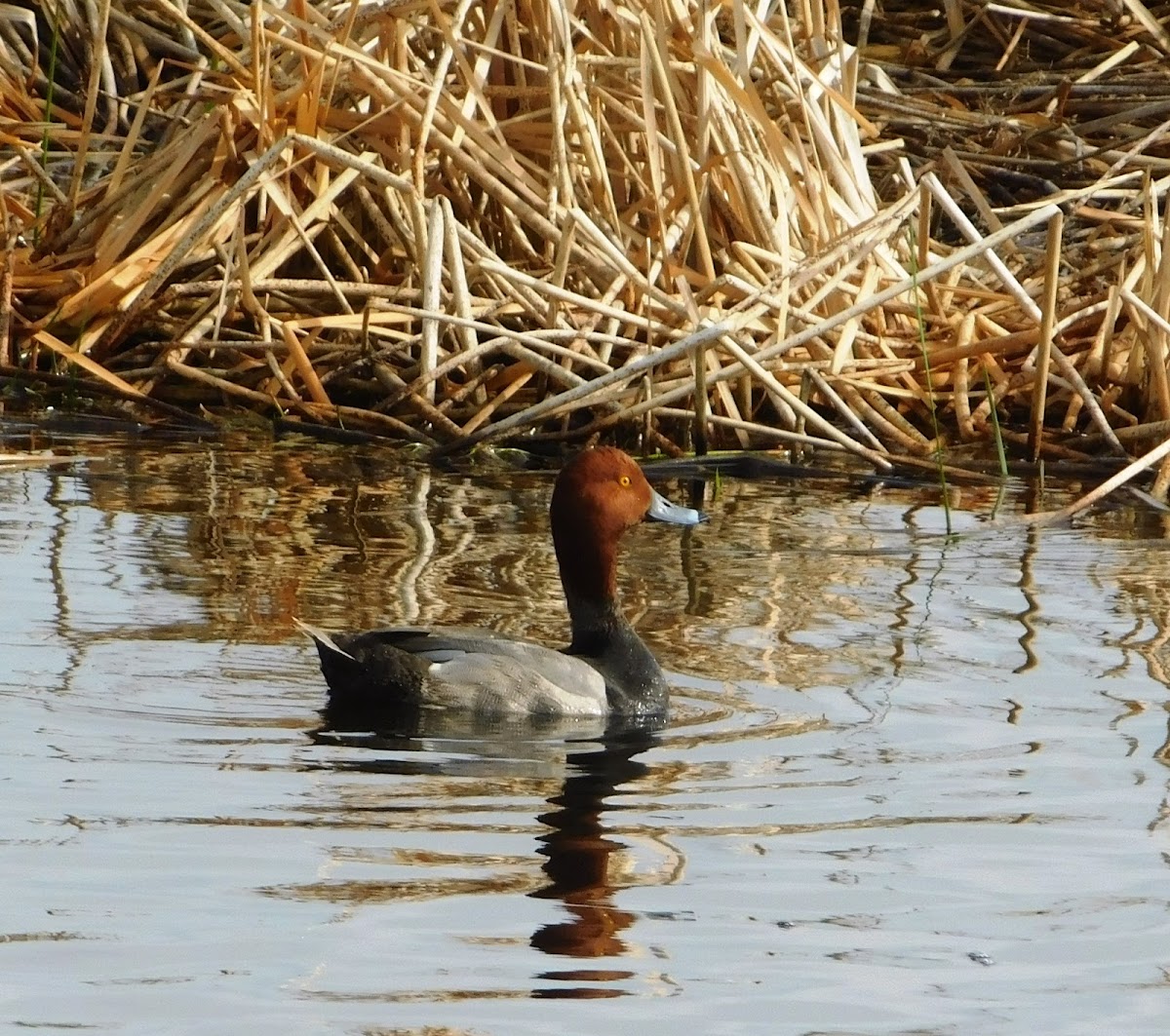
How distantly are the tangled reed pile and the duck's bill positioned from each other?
1.59 meters

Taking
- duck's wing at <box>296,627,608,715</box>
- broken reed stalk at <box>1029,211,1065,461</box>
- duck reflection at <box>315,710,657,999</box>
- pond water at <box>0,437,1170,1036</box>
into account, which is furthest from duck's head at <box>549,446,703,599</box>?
broken reed stalk at <box>1029,211,1065,461</box>

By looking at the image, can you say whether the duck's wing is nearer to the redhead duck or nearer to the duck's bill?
the redhead duck

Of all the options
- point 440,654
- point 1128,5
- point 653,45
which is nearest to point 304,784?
point 440,654

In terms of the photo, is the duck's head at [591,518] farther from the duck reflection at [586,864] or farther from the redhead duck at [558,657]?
the duck reflection at [586,864]

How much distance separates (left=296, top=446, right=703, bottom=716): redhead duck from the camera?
530 centimetres

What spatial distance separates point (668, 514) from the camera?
6.23 meters

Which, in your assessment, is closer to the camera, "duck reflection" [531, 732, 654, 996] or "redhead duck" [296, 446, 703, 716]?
"duck reflection" [531, 732, 654, 996]

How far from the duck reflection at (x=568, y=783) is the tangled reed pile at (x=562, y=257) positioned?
8.85ft

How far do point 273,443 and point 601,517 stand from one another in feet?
10.0

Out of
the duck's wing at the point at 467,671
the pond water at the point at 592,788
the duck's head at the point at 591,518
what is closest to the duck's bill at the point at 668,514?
the duck's head at the point at 591,518

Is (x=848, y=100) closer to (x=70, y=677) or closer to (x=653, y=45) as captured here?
(x=653, y=45)

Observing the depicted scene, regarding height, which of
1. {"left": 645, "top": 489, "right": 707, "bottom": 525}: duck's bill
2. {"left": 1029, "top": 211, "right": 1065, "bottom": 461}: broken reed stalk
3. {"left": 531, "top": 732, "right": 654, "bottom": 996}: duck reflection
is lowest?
{"left": 531, "top": 732, "right": 654, "bottom": 996}: duck reflection

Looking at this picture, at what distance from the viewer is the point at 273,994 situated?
3391 millimetres

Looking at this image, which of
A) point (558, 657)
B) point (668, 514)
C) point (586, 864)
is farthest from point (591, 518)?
point (586, 864)
